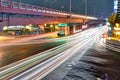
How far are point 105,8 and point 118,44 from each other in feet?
499

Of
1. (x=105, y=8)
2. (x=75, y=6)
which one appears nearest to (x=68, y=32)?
(x=75, y=6)

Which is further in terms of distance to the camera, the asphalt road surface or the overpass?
the overpass

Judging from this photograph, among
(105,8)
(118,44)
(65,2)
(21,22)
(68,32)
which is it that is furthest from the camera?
(105,8)

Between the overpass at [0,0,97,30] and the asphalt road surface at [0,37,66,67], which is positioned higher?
the overpass at [0,0,97,30]

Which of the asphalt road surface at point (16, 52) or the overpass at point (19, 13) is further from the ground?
the overpass at point (19, 13)

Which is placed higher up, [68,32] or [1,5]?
[1,5]

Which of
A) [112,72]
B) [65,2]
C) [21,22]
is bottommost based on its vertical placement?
[112,72]

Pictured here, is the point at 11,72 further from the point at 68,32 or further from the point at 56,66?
the point at 68,32

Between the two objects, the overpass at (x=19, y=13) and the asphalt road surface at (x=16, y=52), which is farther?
the overpass at (x=19, y=13)

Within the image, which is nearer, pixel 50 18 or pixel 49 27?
pixel 50 18

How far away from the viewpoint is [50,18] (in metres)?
76.8

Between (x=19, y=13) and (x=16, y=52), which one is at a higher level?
(x=19, y=13)

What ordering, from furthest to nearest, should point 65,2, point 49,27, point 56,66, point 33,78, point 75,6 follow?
point 75,6
point 65,2
point 49,27
point 56,66
point 33,78

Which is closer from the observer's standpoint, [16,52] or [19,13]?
[16,52]
